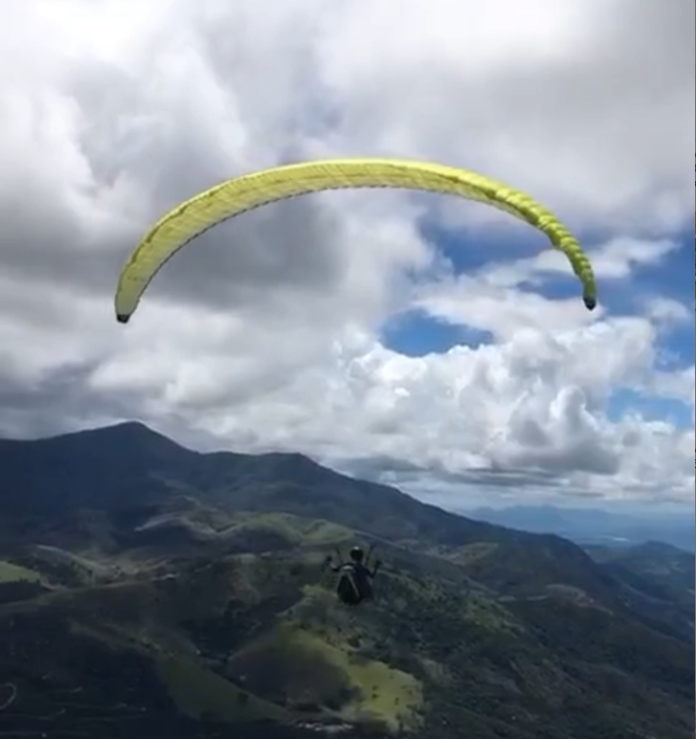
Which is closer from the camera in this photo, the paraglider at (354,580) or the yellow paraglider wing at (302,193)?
the yellow paraglider wing at (302,193)

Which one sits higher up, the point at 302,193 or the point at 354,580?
the point at 302,193

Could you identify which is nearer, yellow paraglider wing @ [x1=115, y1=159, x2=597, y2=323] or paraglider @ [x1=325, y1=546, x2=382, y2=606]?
yellow paraglider wing @ [x1=115, y1=159, x2=597, y2=323]

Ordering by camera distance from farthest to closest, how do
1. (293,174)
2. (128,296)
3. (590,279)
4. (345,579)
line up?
(345,579) → (128,296) → (293,174) → (590,279)

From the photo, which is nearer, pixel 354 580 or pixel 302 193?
pixel 302 193

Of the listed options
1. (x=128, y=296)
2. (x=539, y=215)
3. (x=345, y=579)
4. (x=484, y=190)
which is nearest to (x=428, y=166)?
(x=484, y=190)

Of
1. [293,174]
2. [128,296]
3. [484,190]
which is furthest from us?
[128,296]

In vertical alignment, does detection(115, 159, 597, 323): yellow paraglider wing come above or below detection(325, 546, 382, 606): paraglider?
above

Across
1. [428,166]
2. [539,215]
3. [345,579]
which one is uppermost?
[428,166]

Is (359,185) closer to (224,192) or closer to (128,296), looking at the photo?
(224,192)
